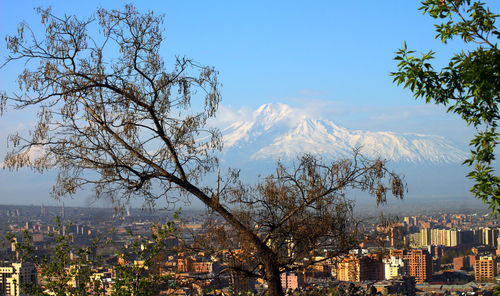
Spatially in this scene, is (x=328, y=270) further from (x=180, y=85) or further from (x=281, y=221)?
(x=180, y=85)

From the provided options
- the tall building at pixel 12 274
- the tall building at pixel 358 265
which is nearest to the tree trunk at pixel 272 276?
the tall building at pixel 358 265

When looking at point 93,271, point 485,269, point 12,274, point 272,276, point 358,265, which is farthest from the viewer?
point 485,269

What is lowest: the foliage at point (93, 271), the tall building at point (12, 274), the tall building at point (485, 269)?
the tall building at point (485, 269)

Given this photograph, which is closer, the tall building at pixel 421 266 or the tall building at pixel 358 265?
the tall building at pixel 358 265

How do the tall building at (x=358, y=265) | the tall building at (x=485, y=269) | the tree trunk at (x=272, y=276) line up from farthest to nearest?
the tall building at (x=485, y=269) < the tall building at (x=358, y=265) < the tree trunk at (x=272, y=276)

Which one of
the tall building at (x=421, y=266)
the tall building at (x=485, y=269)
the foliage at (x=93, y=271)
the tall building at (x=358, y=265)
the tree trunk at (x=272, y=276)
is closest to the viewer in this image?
the tree trunk at (x=272, y=276)

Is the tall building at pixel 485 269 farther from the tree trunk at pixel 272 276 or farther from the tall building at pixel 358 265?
the tree trunk at pixel 272 276

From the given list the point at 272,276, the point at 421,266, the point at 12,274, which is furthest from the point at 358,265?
the point at 421,266

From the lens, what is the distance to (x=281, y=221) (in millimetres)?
4086

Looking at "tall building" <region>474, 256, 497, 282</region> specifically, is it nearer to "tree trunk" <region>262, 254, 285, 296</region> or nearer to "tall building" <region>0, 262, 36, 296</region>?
"tall building" <region>0, 262, 36, 296</region>

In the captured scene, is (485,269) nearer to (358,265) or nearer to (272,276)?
(358,265)

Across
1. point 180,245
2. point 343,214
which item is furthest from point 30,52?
point 343,214

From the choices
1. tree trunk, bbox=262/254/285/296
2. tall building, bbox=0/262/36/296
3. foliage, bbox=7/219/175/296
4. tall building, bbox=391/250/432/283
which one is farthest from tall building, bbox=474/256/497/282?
tree trunk, bbox=262/254/285/296

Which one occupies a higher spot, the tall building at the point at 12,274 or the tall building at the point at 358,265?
the tall building at the point at 358,265
